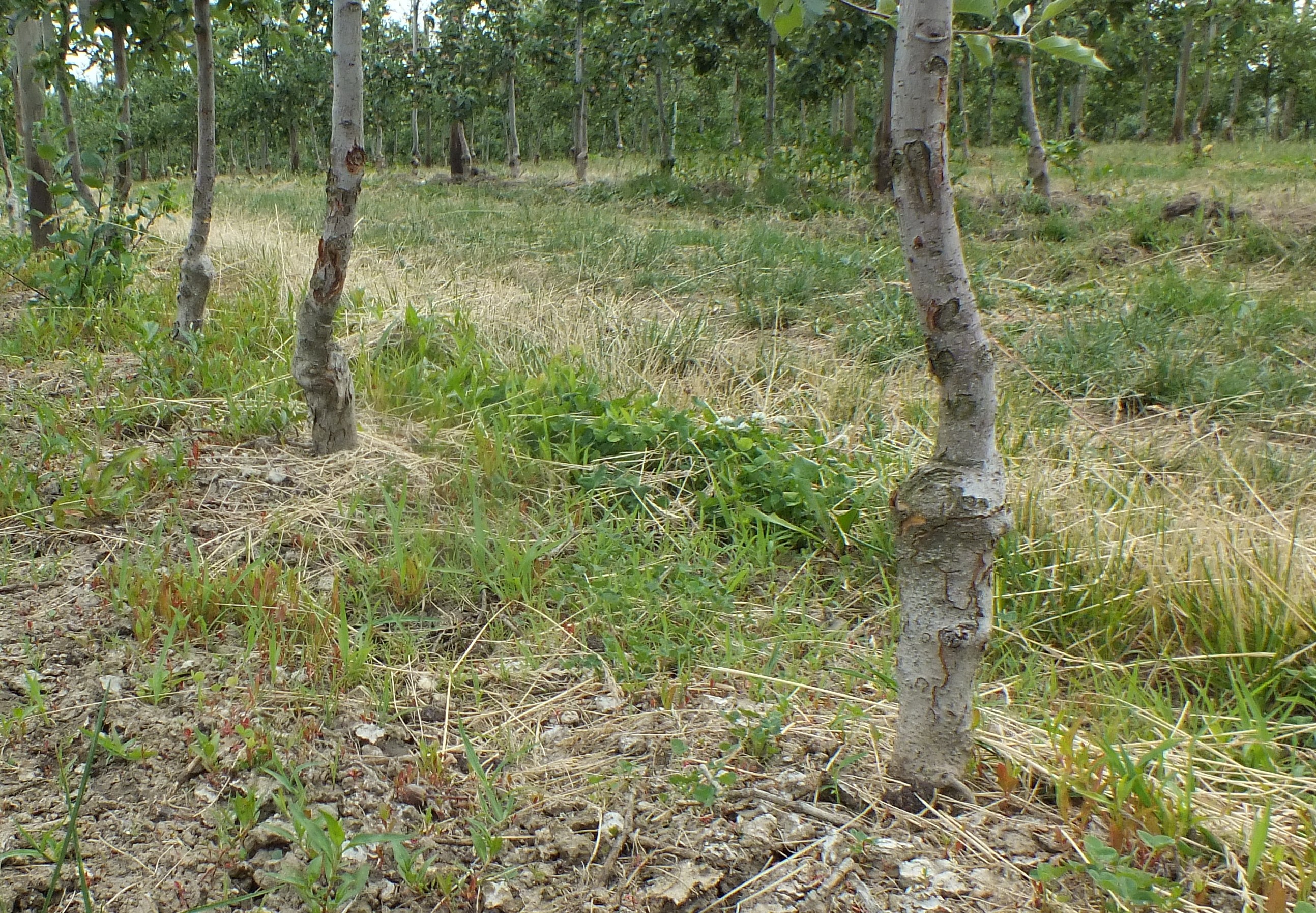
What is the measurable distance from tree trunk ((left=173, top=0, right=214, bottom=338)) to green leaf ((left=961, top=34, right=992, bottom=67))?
4047mm

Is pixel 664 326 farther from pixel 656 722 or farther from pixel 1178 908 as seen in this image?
pixel 1178 908

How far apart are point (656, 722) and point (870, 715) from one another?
1.53ft

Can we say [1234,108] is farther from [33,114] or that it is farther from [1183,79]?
[33,114]

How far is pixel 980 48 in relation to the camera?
60.1 inches

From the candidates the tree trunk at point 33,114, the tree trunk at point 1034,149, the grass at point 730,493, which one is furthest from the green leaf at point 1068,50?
the tree trunk at point 1034,149

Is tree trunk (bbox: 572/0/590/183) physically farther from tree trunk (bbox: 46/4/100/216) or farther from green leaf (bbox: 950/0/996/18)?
green leaf (bbox: 950/0/996/18)

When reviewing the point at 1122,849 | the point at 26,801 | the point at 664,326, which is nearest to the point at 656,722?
the point at 1122,849

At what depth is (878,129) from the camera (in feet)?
36.8

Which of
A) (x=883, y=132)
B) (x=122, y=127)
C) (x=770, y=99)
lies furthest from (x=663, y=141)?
(x=122, y=127)

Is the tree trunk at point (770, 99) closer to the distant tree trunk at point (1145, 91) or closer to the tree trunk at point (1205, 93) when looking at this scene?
the tree trunk at point (1205, 93)

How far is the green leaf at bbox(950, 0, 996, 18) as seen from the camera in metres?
1.46

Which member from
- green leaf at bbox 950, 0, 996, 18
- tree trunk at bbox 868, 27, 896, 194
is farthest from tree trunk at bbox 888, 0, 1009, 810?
tree trunk at bbox 868, 27, 896, 194

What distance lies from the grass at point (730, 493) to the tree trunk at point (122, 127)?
0.73 m

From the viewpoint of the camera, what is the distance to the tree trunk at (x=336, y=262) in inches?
123
